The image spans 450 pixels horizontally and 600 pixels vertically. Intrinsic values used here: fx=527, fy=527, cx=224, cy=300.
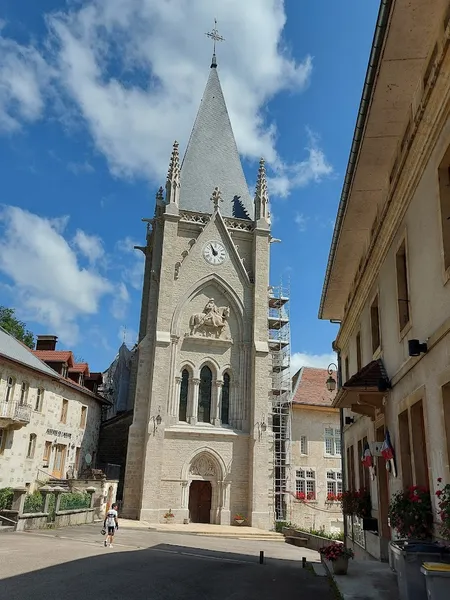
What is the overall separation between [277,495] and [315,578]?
Result: 2481 cm

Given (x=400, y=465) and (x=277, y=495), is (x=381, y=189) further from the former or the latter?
(x=277, y=495)

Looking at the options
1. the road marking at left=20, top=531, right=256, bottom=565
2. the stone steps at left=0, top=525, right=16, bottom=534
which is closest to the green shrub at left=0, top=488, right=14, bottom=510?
the stone steps at left=0, top=525, right=16, bottom=534

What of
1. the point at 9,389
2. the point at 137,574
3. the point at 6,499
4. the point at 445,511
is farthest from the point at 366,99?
the point at 9,389

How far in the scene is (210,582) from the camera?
11.1 meters

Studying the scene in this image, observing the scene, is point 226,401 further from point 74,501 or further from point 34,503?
point 34,503

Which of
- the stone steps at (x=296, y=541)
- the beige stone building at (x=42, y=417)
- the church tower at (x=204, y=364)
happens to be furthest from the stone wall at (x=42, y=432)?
the stone steps at (x=296, y=541)

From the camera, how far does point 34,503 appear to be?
2223 centimetres

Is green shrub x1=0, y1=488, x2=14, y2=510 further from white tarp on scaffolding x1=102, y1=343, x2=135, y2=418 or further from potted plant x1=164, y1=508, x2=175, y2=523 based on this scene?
white tarp on scaffolding x1=102, y1=343, x2=135, y2=418

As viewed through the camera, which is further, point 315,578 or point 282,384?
point 282,384

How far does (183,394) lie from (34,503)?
1283cm

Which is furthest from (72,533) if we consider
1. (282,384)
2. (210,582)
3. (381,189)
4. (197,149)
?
(197,149)

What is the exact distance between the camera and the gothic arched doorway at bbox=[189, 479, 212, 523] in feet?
105

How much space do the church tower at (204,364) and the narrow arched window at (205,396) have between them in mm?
66

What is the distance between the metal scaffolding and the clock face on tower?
292 inches
